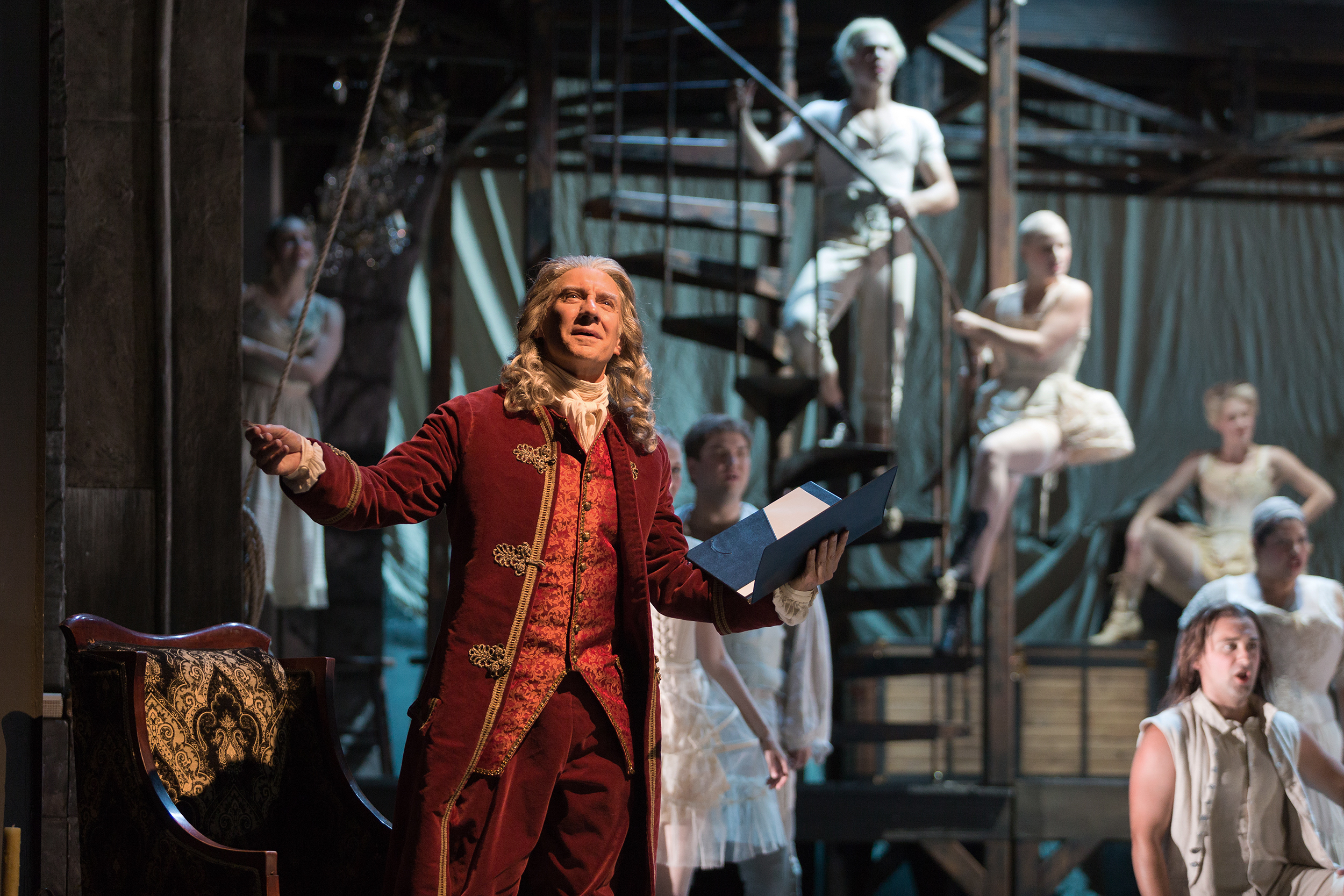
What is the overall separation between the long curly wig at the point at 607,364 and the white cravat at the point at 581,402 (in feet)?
0.05

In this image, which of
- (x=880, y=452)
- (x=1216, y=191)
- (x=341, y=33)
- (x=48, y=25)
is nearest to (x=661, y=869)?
(x=880, y=452)

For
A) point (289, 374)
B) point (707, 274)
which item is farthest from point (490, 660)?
point (707, 274)

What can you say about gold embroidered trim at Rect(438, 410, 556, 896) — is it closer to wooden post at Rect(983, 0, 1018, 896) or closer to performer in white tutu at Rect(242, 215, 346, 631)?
performer in white tutu at Rect(242, 215, 346, 631)

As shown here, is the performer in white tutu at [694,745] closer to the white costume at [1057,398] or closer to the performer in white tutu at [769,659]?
the performer in white tutu at [769,659]

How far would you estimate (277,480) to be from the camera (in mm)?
5402

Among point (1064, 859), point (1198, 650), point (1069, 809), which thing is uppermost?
point (1198, 650)

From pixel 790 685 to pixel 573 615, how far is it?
2.25 metres

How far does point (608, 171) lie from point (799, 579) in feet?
20.1

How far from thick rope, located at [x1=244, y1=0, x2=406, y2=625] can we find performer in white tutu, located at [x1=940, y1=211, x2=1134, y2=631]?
3.09 m

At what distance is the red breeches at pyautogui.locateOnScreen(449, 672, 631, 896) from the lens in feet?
6.98

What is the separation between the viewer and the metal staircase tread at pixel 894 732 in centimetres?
564

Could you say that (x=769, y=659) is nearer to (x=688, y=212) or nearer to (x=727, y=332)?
(x=727, y=332)

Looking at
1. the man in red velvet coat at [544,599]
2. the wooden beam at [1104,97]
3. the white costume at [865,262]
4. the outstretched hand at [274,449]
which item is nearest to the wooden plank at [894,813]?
the white costume at [865,262]

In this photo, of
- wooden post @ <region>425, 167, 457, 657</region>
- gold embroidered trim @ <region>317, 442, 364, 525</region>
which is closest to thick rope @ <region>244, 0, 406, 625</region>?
gold embroidered trim @ <region>317, 442, 364, 525</region>
